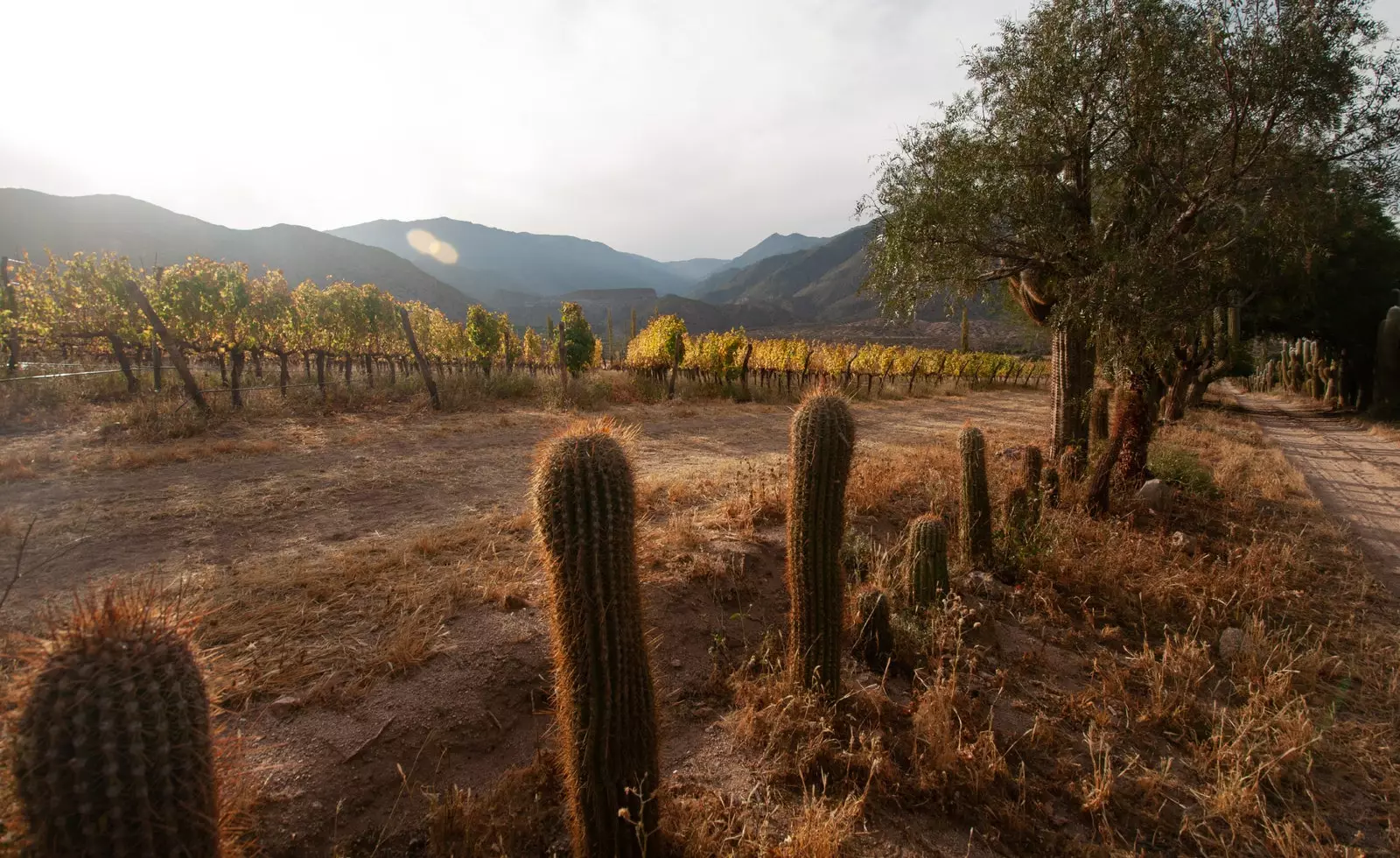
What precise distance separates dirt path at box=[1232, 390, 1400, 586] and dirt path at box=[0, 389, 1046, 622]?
729cm

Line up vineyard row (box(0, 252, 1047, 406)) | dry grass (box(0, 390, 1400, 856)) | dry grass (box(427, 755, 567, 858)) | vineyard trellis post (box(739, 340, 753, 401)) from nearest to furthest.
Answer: dry grass (box(427, 755, 567, 858)) → dry grass (box(0, 390, 1400, 856)) → vineyard row (box(0, 252, 1047, 406)) → vineyard trellis post (box(739, 340, 753, 401))

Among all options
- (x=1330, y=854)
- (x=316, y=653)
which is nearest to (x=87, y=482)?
(x=316, y=653)

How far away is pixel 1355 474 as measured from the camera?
11.8 metres

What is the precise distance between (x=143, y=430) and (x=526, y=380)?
10.2 m

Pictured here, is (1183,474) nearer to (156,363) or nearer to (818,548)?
(818,548)

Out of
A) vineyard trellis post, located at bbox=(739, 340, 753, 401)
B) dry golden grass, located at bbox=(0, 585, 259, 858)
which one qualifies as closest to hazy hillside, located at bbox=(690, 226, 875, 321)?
vineyard trellis post, located at bbox=(739, 340, 753, 401)

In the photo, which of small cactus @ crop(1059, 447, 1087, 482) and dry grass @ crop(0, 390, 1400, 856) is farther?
small cactus @ crop(1059, 447, 1087, 482)

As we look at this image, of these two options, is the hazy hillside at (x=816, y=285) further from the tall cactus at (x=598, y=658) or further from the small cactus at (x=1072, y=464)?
the tall cactus at (x=598, y=658)

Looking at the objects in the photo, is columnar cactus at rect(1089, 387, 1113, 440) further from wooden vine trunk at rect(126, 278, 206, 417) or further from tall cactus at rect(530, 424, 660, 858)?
wooden vine trunk at rect(126, 278, 206, 417)

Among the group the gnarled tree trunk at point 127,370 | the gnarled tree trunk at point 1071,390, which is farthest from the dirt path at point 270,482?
the gnarled tree trunk at point 1071,390

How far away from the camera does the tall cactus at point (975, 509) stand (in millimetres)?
5879

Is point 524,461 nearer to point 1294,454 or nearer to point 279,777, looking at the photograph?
point 279,777

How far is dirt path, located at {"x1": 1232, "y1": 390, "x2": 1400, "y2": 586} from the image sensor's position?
7.58 meters

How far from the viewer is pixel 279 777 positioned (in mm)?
2957
